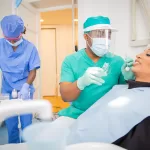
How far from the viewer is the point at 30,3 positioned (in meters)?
3.06

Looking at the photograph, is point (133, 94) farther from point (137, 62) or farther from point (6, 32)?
point (6, 32)

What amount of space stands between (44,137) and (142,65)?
2.70ft

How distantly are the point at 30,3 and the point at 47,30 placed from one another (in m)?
2.71

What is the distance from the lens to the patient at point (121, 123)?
930 millimetres

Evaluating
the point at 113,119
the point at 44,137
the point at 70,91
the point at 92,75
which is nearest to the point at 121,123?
the point at 113,119

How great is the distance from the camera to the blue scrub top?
1.89m

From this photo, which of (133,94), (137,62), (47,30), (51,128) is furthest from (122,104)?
(47,30)

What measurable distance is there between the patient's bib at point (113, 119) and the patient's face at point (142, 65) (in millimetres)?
148

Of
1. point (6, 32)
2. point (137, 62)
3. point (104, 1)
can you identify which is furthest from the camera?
point (104, 1)

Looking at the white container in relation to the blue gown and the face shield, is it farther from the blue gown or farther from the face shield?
the blue gown

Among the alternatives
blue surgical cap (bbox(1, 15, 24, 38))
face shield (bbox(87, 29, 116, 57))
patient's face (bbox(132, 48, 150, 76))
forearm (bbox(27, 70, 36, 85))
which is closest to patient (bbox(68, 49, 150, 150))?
patient's face (bbox(132, 48, 150, 76))

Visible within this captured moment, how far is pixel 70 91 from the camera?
128 cm

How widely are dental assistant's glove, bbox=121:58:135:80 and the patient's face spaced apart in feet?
0.20

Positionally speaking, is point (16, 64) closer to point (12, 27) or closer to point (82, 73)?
point (12, 27)
